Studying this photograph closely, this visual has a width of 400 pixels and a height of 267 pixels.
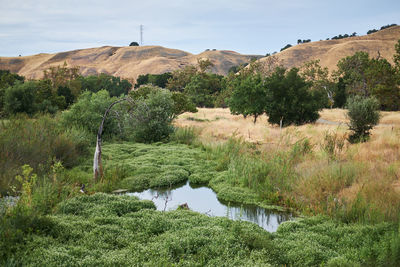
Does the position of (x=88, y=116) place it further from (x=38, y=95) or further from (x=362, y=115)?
(x=38, y=95)

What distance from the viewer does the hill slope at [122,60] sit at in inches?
5453

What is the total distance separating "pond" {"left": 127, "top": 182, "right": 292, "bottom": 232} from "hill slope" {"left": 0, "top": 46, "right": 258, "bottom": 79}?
122138 mm

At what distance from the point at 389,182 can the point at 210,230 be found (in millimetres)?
4914

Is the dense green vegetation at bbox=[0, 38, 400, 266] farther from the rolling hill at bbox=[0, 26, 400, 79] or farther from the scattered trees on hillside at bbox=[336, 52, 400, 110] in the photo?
the rolling hill at bbox=[0, 26, 400, 79]

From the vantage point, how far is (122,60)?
522 feet

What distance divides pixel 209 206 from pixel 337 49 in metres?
108

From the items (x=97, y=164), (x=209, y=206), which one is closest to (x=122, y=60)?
(x=97, y=164)

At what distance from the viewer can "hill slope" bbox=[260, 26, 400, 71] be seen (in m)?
95.9

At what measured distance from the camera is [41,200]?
6.21 m

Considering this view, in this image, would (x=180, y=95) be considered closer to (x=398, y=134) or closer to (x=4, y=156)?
(x=398, y=134)

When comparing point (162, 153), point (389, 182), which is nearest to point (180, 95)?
point (162, 153)

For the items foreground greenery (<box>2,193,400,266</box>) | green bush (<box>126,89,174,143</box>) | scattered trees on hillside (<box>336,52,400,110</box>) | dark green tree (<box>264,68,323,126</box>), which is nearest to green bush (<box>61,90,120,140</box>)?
green bush (<box>126,89,174,143</box>)

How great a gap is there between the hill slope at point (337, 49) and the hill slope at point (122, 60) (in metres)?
38.2

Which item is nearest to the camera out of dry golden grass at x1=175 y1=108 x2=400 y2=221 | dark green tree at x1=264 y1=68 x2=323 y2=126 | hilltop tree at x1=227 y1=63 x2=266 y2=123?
dry golden grass at x1=175 y1=108 x2=400 y2=221
